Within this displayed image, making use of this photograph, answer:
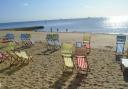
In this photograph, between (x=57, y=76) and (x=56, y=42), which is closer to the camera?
(x=57, y=76)

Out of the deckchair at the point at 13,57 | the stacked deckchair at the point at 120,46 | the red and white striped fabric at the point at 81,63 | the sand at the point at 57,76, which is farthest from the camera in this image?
the stacked deckchair at the point at 120,46

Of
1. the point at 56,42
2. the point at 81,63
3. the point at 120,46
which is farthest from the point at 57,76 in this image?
the point at 56,42

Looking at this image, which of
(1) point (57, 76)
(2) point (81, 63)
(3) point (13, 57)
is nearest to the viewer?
(1) point (57, 76)

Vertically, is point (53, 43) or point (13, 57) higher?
point (13, 57)

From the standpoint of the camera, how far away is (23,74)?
869 cm

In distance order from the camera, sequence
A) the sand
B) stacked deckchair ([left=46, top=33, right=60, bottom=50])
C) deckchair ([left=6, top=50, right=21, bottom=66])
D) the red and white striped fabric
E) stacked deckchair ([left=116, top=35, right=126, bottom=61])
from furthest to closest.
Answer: stacked deckchair ([left=46, top=33, right=60, bottom=50]) → stacked deckchair ([left=116, top=35, right=126, bottom=61]) → deckchair ([left=6, top=50, right=21, bottom=66]) → the red and white striped fabric → the sand

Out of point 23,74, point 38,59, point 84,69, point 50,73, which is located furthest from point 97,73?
point 38,59

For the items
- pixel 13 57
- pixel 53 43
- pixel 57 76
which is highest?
pixel 13 57

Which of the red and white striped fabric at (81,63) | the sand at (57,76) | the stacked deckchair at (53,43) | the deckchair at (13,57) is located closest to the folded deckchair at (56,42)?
the stacked deckchair at (53,43)

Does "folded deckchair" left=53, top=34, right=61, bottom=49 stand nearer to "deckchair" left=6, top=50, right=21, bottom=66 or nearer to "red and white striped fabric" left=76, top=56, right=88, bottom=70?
"deckchair" left=6, top=50, right=21, bottom=66

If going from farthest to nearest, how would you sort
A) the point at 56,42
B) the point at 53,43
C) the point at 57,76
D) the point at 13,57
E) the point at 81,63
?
1. the point at 56,42
2. the point at 53,43
3. the point at 13,57
4. the point at 81,63
5. the point at 57,76

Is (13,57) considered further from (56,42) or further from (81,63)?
(56,42)

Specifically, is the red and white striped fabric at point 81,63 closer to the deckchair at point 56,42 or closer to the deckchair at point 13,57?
the deckchair at point 13,57

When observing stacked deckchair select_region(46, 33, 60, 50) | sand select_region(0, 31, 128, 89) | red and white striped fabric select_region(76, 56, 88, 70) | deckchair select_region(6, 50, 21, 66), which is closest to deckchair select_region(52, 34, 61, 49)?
stacked deckchair select_region(46, 33, 60, 50)
